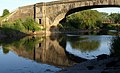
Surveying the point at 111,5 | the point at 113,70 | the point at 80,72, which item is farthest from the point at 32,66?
the point at 111,5

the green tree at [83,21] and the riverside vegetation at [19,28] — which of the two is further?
the green tree at [83,21]

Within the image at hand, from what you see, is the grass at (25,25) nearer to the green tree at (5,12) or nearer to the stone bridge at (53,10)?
the stone bridge at (53,10)

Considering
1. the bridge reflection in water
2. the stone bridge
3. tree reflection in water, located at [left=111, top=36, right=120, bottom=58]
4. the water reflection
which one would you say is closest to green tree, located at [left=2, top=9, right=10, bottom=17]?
the stone bridge

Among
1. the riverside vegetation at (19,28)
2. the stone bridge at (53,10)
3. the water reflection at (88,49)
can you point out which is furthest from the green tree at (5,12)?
the water reflection at (88,49)

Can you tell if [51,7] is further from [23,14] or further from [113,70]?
[113,70]

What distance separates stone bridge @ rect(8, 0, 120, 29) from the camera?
228 feet

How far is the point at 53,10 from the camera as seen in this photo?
76.6 meters

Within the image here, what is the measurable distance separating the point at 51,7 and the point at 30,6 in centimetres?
782

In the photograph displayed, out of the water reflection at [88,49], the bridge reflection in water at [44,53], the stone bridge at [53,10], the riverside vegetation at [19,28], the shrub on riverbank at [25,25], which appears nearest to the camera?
the bridge reflection in water at [44,53]

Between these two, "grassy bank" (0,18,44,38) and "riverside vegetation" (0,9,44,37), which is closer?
"grassy bank" (0,18,44,38)

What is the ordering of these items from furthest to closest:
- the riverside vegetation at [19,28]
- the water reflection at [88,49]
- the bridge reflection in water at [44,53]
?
the riverside vegetation at [19,28] < the water reflection at [88,49] < the bridge reflection in water at [44,53]

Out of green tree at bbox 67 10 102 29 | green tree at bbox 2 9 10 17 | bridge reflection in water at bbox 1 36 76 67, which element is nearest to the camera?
bridge reflection in water at bbox 1 36 76 67

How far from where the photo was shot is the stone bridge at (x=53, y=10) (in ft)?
228

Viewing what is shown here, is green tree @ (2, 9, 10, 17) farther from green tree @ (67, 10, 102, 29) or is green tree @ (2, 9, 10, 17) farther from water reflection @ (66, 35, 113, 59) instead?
water reflection @ (66, 35, 113, 59)
